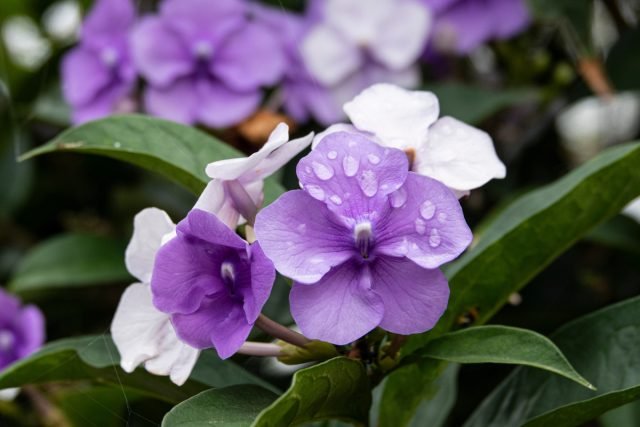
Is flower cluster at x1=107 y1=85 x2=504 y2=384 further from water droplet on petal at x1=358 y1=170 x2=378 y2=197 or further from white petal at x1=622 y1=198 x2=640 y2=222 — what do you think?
white petal at x1=622 y1=198 x2=640 y2=222

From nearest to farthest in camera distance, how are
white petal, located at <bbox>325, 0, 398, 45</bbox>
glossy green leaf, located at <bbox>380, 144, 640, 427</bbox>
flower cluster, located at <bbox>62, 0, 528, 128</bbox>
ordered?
A: glossy green leaf, located at <bbox>380, 144, 640, 427</bbox>
flower cluster, located at <bbox>62, 0, 528, 128</bbox>
white petal, located at <bbox>325, 0, 398, 45</bbox>

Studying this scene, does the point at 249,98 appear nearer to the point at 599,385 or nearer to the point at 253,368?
the point at 253,368

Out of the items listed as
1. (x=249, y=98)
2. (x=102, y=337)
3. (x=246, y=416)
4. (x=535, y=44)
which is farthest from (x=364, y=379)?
(x=535, y=44)

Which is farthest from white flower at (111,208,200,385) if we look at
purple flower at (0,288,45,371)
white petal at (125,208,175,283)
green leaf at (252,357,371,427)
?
purple flower at (0,288,45,371)

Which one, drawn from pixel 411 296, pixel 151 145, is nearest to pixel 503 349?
pixel 411 296

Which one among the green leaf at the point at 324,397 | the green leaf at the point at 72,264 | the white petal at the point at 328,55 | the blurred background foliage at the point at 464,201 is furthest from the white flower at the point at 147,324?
the white petal at the point at 328,55
